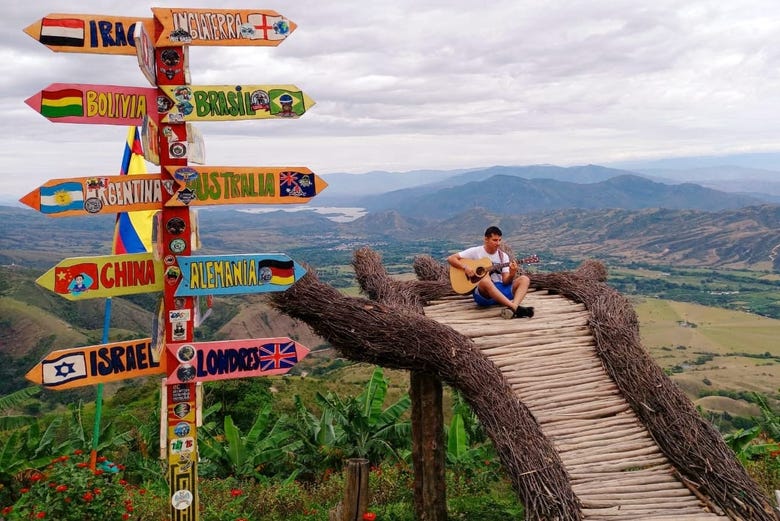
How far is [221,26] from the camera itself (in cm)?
504

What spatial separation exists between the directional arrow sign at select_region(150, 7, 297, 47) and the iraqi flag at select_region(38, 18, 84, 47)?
550 mm

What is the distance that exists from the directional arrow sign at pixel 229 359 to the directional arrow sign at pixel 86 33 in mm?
2333

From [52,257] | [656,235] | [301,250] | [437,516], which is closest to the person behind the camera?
[437,516]

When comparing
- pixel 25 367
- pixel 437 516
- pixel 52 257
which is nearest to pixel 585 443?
pixel 437 516

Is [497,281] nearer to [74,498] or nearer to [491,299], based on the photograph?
[491,299]

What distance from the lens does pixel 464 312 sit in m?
8.50

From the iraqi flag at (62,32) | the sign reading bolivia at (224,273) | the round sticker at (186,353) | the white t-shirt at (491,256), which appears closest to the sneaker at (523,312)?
the white t-shirt at (491,256)

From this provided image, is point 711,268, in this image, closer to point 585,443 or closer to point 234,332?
point 234,332

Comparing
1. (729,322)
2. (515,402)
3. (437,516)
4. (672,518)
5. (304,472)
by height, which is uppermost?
(515,402)

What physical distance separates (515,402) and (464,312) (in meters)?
2.66

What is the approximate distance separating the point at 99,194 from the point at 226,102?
1205 mm

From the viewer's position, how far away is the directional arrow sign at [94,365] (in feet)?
15.1

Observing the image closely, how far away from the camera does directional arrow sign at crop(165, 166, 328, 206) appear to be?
5.02 metres

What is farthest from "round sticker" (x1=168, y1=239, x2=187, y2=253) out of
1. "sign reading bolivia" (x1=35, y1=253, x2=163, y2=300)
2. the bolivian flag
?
the bolivian flag
